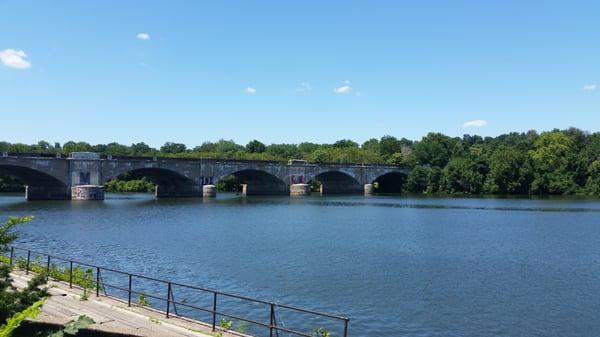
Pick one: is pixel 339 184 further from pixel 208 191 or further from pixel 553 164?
pixel 553 164

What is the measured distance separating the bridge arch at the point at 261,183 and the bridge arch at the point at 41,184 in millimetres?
44407

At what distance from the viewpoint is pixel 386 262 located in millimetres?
37594

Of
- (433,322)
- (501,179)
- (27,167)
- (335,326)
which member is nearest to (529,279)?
(433,322)

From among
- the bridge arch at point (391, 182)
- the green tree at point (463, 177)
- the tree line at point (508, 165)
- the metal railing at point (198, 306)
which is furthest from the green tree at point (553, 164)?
the metal railing at point (198, 306)

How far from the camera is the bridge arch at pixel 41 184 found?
9816 centimetres

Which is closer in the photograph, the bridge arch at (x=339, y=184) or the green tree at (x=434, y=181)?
the bridge arch at (x=339, y=184)

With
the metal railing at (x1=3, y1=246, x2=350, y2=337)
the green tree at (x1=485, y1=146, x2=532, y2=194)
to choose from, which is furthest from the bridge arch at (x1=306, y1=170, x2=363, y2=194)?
the metal railing at (x1=3, y1=246, x2=350, y2=337)

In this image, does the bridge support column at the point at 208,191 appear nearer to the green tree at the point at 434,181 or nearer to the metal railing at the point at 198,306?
the green tree at the point at 434,181

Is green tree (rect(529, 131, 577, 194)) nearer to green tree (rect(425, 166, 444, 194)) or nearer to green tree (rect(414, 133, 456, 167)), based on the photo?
green tree (rect(425, 166, 444, 194))

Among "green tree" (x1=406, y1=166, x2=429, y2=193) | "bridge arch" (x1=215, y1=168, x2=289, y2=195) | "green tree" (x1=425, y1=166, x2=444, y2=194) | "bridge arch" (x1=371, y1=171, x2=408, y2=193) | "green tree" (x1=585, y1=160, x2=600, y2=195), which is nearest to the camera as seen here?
"bridge arch" (x1=215, y1=168, x2=289, y2=195)

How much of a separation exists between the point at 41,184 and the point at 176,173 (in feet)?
86.7

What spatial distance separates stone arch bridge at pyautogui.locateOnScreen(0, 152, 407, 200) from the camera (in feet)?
322

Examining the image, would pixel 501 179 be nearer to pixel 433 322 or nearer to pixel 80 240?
pixel 80 240

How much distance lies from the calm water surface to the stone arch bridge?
30550 mm
